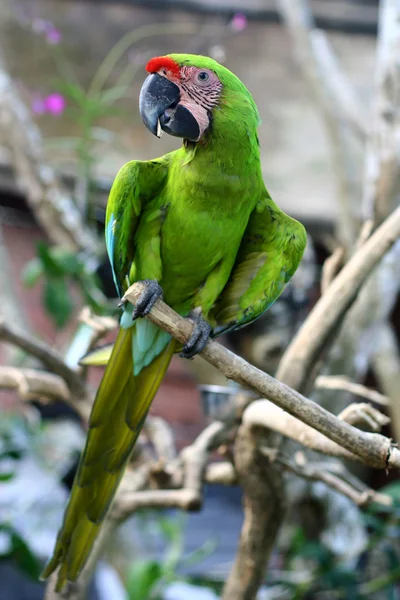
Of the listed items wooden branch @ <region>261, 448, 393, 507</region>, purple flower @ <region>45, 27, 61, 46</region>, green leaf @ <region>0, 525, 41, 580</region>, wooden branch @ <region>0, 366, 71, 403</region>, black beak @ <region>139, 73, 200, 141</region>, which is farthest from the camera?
purple flower @ <region>45, 27, 61, 46</region>

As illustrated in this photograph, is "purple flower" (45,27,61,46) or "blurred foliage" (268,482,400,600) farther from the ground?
"purple flower" (45,27,61,46)

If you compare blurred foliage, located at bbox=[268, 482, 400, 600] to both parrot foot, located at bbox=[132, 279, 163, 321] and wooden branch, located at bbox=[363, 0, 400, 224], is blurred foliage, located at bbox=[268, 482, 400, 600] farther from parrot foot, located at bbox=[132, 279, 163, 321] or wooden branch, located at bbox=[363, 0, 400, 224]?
parrot foot, located at bbox=[132, 279, 163, 321]

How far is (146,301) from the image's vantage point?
65cm

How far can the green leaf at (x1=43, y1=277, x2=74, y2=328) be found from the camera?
1.50m

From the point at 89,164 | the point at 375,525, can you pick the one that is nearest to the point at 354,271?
the point at 375,525

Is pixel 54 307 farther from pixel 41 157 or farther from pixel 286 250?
pixel 286 250

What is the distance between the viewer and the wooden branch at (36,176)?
1.53 m

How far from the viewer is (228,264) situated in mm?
745

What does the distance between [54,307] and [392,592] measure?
0.96 m

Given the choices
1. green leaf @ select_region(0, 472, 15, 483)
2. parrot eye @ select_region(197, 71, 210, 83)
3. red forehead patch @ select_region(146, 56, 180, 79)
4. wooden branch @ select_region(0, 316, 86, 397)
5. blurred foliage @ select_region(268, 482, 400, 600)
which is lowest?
green leaf @ select_region(0, 472, 15, 483)

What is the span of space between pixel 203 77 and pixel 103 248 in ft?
3.23

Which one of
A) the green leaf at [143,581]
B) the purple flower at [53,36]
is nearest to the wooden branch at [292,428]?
the green leaf at [143,581]

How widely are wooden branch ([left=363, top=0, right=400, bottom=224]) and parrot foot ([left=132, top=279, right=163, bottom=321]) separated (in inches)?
23.7

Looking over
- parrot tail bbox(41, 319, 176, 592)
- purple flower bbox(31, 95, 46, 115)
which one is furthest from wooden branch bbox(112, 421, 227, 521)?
purple flower bbox(31, 95, 46, 115)
